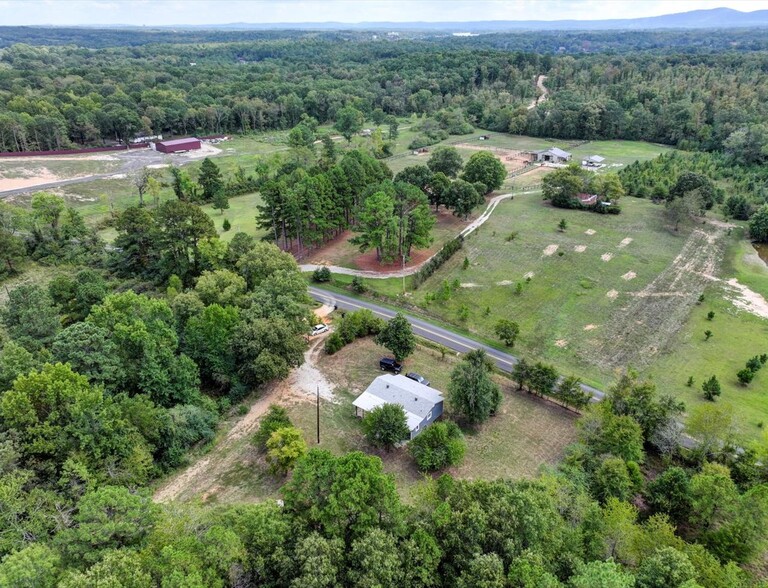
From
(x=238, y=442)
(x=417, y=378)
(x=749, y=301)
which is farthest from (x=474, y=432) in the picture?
(x=749, y=301)

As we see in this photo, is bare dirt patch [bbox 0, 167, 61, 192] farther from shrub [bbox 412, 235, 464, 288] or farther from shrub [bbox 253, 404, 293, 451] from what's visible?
shrub [bbox 253, 404, 293, 451]

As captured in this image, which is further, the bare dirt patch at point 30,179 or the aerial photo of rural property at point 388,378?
the bare dirt patch at point 30,179

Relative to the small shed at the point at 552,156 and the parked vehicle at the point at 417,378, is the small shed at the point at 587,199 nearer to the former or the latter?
the small shed at the point at 552,156

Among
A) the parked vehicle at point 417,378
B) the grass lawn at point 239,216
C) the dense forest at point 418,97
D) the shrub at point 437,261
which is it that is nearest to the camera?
the parked vehicle at point 417,378

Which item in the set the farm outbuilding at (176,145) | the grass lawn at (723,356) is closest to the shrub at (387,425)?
the grass lawn at (723,356)

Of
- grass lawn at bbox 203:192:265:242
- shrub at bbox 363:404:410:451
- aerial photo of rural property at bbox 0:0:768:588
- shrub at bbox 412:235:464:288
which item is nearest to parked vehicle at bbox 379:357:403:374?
aerial photo of rural property at bbox 0:0:768:588

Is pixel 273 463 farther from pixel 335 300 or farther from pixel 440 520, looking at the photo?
pixel 335 300
